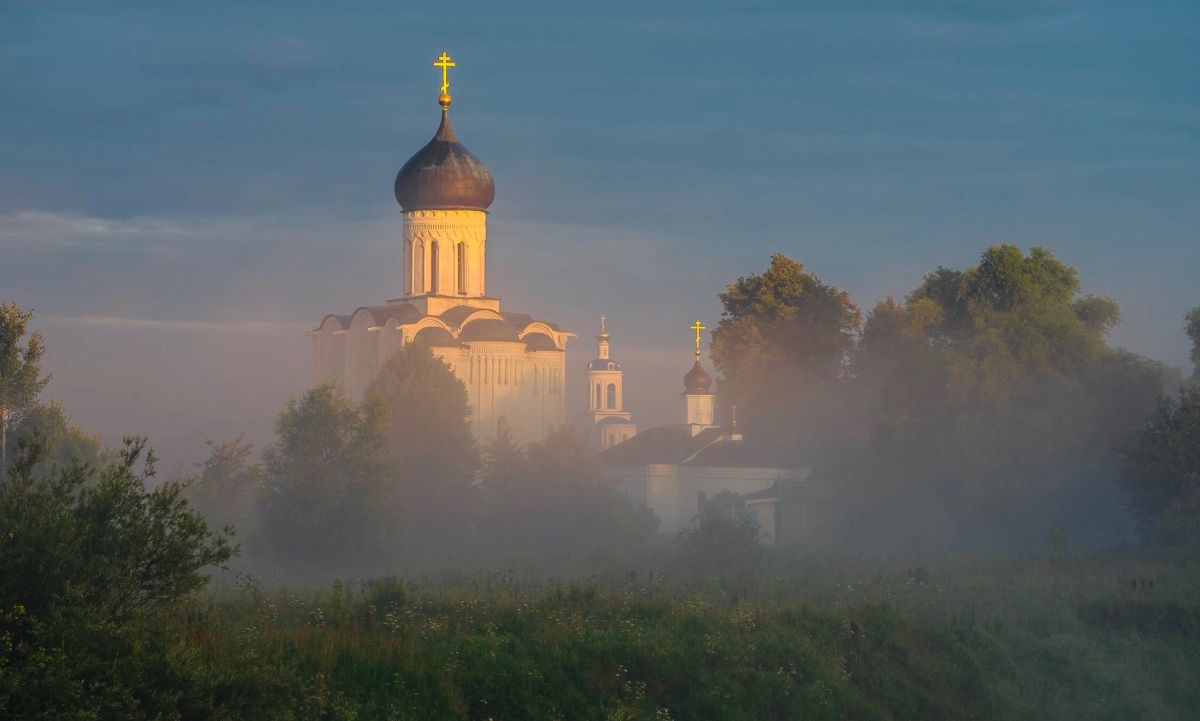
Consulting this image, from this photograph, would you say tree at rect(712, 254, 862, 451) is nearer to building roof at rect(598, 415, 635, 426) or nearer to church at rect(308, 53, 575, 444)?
church at rect(308, 53, 575, 444)

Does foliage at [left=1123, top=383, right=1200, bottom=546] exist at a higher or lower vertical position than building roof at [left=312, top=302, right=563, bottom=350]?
lower

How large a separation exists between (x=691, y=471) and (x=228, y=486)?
18.1 m

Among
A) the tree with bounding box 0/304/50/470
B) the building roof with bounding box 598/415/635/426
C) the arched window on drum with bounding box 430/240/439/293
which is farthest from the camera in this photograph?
the building roof with bounding box 598/415/635/426

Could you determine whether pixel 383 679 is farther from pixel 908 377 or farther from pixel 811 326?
pixel 811 326

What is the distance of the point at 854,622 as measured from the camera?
63.2 feet

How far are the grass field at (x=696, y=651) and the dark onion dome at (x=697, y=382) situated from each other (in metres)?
39.7

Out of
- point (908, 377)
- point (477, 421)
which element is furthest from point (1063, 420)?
point (477, 421)

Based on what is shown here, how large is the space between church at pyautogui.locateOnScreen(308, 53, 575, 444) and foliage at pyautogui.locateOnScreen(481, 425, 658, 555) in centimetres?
731

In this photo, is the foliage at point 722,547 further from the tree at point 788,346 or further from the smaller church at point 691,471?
the tree at point 788,346

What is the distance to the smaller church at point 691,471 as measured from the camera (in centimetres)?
5488

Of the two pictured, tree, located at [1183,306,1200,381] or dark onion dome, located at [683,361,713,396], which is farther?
dark onion dome, located at [683,361,713,396]

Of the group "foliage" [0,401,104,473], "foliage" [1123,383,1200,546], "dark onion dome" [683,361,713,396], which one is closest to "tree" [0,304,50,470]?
"foliage" [0,401,104,473]

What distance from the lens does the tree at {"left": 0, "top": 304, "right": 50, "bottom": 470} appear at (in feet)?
96.2

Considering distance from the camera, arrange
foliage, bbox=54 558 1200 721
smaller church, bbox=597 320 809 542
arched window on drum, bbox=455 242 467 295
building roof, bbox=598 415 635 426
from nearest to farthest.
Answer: foliage, bbox=54 558 1200 721
smaller church, bbox=597 320 809 542
arched window on drum, bbox=455 242 467 295
building roof, bbox=598 415 635 426
